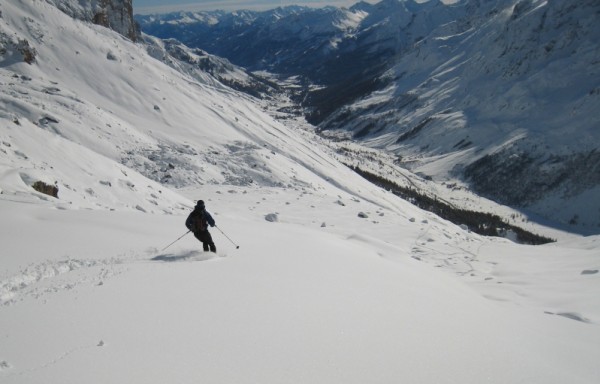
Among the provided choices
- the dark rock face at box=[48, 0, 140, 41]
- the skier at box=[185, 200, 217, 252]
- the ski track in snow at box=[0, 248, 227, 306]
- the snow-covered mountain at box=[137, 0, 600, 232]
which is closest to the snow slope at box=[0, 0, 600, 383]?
the ski track in snow at box=[0, 248, 227, 306]

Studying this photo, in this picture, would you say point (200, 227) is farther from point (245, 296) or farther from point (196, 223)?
point (245, 296)

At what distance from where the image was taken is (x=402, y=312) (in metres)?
9.40

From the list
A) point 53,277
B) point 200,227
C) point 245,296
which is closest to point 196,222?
point 200,227

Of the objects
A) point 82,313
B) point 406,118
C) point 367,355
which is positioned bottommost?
point 82,313

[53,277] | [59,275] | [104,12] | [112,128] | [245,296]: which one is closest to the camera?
[245,296]

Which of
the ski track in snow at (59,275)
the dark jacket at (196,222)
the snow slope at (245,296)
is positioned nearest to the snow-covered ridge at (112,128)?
the snow slope at (245,296)

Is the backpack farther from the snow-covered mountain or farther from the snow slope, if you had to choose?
the snow-covered mountain

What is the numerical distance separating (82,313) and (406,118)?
610 feet

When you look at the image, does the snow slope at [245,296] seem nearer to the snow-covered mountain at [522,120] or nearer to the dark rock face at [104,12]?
the dark rock face at [104,12]

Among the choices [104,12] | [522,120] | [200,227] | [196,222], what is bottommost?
[200,227]

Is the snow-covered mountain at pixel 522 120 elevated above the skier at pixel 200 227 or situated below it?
above

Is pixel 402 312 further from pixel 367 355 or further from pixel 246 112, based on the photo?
pixel 246 112

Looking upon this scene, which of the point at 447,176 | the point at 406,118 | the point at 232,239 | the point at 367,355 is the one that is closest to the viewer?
the point at 367,355

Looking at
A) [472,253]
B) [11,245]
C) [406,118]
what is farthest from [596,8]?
[11,245]
